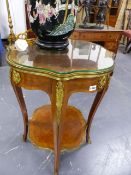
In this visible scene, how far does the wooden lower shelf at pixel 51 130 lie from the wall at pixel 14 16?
182 cm

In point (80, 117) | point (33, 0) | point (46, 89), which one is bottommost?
point (80, 117)

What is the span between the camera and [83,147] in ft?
4.05

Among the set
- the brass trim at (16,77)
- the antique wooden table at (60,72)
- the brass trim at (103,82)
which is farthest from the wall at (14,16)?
the brass trim at (103,82)

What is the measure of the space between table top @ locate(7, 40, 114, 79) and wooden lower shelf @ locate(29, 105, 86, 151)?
1.59 ft

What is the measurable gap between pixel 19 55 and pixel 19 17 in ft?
7.18

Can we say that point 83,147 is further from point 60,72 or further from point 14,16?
point 14,16

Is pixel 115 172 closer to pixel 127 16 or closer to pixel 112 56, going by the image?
pixel 112 56

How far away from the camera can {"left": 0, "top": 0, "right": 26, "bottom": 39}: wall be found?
2621mm

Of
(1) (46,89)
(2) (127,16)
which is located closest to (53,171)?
(1) (46,89)

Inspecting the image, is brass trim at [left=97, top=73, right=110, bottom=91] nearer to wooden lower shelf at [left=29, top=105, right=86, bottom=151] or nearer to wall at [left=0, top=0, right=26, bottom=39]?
wooden lower shelf at [left=29, top=105, right=86, bottom=151]

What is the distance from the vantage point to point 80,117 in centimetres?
136

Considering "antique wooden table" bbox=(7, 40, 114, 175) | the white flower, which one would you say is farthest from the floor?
the white flower

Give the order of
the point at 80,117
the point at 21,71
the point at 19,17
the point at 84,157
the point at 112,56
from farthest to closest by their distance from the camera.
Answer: the point at 19,17
the point at 80,117
the point at 84,157
the point at 112,56
the point at 21,71

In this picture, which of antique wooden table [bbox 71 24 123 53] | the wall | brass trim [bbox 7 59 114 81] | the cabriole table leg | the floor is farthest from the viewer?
the wall
